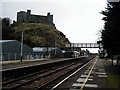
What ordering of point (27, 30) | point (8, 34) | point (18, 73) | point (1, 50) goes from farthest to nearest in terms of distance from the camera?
1. point (27, 30)
2. point (8, 34)
3. point (1, 50)
4. point (18, 73)

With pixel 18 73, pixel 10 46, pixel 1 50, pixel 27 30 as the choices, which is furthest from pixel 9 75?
pixel 27 30

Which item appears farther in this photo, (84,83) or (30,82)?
(30,82)

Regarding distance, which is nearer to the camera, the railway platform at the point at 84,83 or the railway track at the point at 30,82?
the railway track at the point at 30,82

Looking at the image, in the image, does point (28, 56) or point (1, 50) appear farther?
point (28, 56)

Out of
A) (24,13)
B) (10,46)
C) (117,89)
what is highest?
(24,13)

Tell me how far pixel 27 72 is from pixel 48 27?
171640mm

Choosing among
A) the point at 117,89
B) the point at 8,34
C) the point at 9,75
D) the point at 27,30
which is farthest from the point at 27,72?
the point at 27,30

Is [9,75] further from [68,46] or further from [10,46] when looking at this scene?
[68,46]

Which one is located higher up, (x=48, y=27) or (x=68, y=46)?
(x=48, y=27)

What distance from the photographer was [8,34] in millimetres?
118062

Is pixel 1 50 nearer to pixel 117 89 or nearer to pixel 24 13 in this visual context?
pixel 117 89

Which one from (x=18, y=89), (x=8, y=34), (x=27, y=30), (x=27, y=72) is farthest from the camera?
(x=27, y=30)

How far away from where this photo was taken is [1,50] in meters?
59.4

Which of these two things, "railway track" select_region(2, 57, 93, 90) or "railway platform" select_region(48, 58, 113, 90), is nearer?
"railway track" select_region(2, 57, 93, 90)
